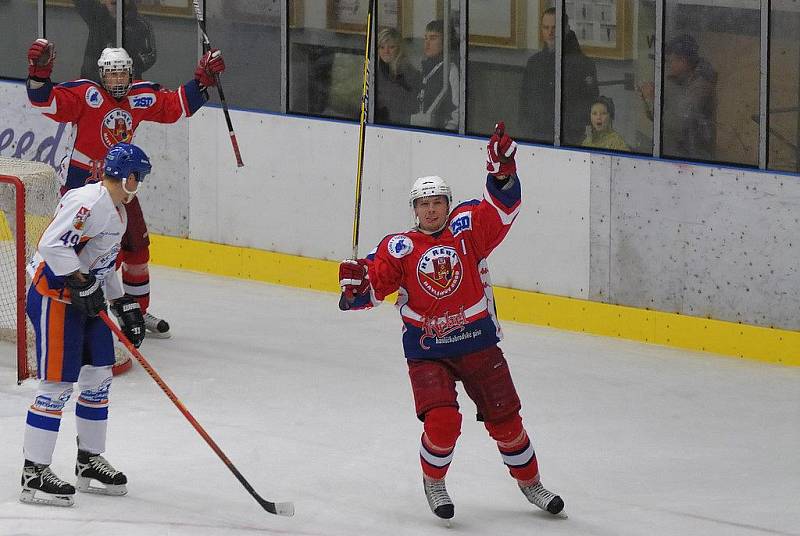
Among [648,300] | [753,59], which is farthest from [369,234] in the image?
[753,59]

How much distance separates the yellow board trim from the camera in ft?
26.6

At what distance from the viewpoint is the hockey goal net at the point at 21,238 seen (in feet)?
24.9

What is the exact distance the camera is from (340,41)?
9.74 metres

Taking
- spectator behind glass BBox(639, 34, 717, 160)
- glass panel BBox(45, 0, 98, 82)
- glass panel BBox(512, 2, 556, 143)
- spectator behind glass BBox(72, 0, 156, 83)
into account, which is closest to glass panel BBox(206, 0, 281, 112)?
spectator behind glass BBox(72, 0, 156, 83)

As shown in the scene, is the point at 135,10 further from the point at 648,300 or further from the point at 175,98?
the point at 648,300

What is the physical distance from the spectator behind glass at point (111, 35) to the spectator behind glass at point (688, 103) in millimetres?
3441

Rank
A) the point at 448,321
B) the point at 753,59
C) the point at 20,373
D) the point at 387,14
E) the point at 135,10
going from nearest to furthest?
the point at 448,321 → the point at 20,373 → the point at 753,59 → the point at 387,14 → the point at 135,10

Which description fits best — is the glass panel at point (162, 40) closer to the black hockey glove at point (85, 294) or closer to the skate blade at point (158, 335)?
the skate blade at point (158, 335)

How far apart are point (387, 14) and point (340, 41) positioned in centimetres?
38

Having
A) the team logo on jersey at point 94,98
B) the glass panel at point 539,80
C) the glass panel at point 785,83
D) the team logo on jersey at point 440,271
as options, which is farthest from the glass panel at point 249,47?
the team logo on jersey at point 440,271

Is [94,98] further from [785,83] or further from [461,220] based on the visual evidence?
[785,83]

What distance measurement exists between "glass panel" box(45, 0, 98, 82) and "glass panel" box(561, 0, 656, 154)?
3215mm

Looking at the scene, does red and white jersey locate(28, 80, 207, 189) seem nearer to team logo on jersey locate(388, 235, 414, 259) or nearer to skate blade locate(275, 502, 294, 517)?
team logo on jersey locate(388, 235, 414, 259)

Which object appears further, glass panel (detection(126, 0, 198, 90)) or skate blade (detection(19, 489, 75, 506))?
glass panel (detection(126, 0, 198, 90))
